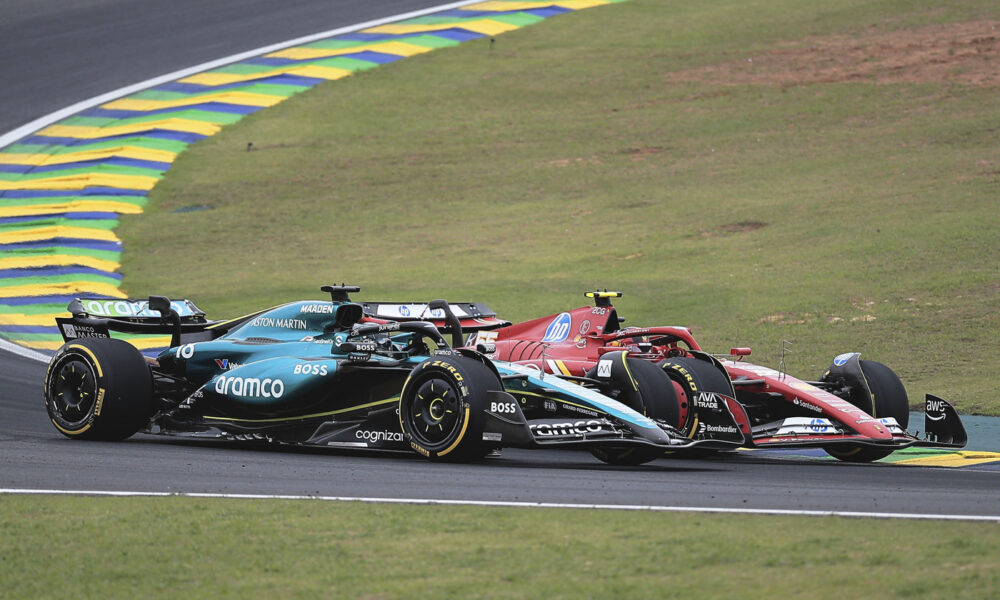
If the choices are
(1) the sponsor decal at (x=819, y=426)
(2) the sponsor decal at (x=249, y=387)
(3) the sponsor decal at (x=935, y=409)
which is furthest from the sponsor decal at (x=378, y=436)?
(3) the sponsor decal at (x=935, y=409)

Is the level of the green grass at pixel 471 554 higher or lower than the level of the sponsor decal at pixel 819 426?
lower

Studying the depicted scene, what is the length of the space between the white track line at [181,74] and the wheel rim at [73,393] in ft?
77.4

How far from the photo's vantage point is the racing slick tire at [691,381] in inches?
501

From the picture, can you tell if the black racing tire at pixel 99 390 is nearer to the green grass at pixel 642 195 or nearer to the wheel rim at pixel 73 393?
the wheel rim at pixel 73 393

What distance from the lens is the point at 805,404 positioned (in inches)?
526

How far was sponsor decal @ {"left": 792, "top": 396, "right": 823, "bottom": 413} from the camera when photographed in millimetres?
13245

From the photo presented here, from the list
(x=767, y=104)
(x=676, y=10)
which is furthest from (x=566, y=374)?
(x=676, y=10)

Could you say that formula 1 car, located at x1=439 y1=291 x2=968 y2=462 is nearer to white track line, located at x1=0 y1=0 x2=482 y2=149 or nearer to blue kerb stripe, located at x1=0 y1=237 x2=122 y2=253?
blue kerb stripe, located at x1=0 y1=237 x2=122 y2=253

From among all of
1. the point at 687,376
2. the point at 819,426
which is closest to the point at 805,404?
the point at 819,426

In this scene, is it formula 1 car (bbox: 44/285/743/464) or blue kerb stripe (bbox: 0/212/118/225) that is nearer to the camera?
formula 1 car (bbox: 44/285/743/464)

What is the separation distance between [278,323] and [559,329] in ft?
9.83

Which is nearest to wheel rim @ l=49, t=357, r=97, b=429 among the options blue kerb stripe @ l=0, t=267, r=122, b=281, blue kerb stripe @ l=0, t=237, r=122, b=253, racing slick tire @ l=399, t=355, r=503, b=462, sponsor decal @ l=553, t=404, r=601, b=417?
racing slick tire @ l=399, t=355, r=503, b=462

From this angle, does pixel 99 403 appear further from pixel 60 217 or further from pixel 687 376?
Result: pixel 60 217

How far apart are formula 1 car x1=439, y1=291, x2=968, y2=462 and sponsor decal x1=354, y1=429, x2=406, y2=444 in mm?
1158
